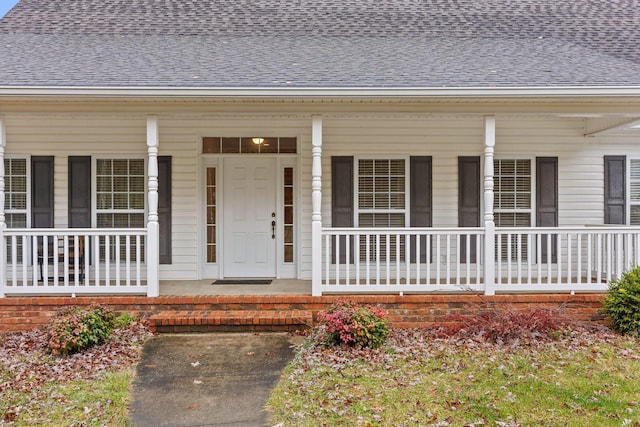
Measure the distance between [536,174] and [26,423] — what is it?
7.34 metres

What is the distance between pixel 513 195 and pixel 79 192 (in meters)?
6.94

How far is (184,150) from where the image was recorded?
24.8 ft

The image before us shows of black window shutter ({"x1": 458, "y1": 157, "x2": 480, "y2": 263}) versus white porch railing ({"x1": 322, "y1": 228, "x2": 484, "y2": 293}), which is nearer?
white porch railing ({"x1": 322, "y1": 228, "x2": 484, "y2": 293})

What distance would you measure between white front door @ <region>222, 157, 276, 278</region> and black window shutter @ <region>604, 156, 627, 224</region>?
17.7 ft

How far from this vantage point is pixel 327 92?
18.9 ft

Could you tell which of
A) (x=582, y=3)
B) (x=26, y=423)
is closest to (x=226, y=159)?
(x=26, y=423)

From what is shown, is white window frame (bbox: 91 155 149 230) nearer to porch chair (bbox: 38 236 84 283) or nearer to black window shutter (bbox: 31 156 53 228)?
porch chair (bbox: 38 236 84 283)

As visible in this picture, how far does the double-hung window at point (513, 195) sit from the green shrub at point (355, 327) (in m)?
3.26

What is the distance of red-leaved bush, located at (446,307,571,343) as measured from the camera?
5367 mm

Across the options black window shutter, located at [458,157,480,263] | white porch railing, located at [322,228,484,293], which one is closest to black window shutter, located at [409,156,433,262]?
white porch railing, located at [322,228,484,293]

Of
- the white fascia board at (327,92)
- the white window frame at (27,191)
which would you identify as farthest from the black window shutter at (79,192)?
the white fascia board at (327,92)

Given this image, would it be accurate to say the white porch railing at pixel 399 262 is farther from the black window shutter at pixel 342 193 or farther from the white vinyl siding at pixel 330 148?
the white vinyl siding at pixel 330 148

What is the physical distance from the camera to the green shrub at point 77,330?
5.08 m

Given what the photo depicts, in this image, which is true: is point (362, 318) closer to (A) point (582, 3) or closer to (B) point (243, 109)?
(B) point (243, 109)
